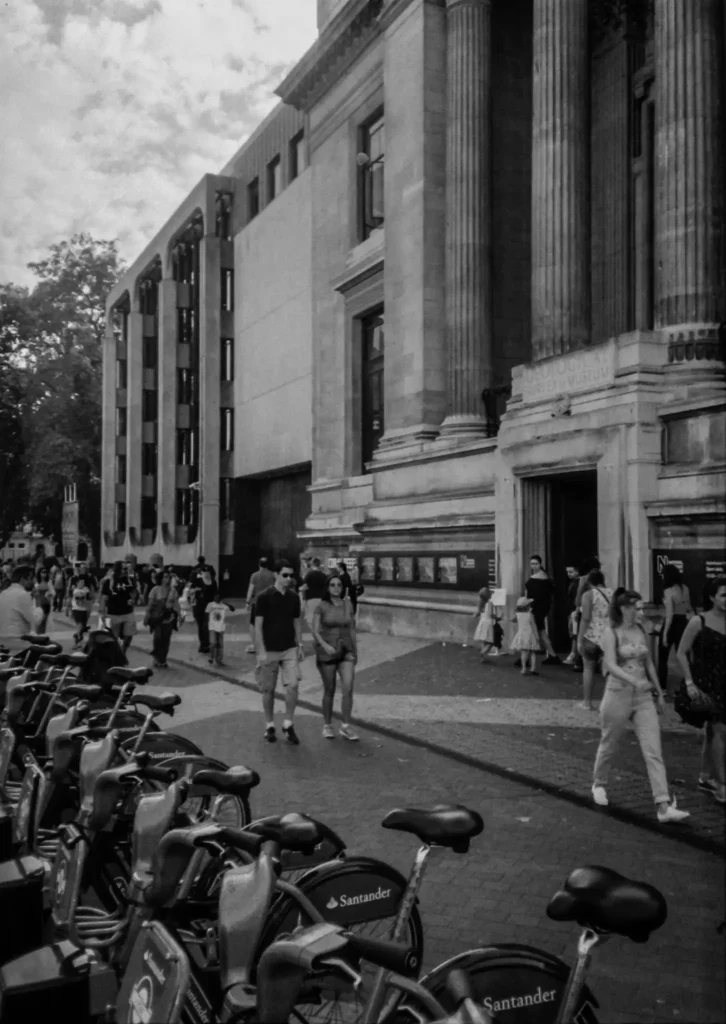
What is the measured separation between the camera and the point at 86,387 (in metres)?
59.2

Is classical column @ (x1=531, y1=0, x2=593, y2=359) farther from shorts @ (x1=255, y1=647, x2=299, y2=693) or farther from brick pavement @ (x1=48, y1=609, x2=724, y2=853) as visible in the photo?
shorts @ (x1=255, y1=647, x2=299, y2=693)

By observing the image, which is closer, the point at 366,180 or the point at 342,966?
the point at 342,966

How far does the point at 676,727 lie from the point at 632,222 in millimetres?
13756

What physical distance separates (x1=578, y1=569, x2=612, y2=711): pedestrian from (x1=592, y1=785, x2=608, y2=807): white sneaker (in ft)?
13.3

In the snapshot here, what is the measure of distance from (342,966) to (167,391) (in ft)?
156

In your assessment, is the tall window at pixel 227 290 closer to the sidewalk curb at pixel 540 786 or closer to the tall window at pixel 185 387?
the tall window at pixel 185 387

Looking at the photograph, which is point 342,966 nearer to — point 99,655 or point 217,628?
point 99,655

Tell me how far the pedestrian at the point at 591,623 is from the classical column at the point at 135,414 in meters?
42.0

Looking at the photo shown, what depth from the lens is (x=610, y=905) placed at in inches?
109

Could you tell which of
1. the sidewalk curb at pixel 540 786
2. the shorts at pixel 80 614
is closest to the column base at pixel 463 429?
the shorts at pixel 80 614

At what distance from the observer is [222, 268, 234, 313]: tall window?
4353 centimetres

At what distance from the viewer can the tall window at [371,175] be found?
27891 millimetres

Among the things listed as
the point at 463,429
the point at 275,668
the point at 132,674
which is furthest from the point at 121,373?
the point at 132,674

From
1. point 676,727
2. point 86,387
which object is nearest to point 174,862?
point 676,727
